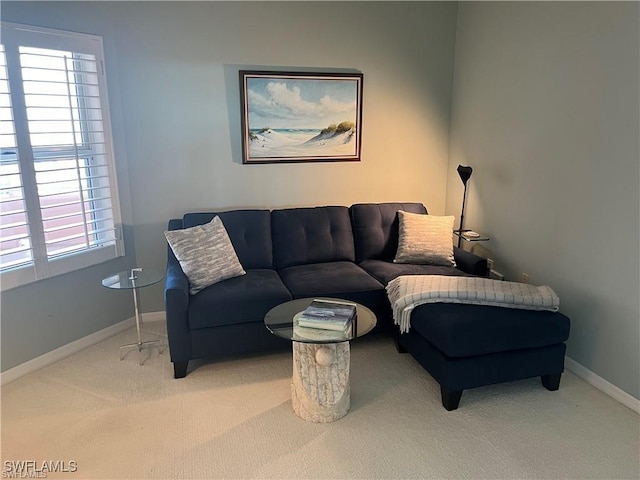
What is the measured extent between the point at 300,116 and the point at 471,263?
177 centimetres

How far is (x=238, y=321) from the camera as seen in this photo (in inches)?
119

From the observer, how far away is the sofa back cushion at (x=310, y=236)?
373 centimetres

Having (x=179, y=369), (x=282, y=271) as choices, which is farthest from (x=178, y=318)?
(x=282, y=271)

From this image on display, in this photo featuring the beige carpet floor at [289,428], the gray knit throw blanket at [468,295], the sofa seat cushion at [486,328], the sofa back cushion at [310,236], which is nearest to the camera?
the beige carpet floor at [289,428]

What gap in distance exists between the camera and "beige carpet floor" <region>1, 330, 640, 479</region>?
221cm

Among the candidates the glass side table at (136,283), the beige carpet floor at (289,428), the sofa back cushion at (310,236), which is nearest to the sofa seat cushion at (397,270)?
the sofa back cushion at (310,236)

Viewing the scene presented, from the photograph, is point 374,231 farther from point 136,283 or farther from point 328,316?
point 136,283

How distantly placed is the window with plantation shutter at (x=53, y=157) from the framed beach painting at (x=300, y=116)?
3.48 feet

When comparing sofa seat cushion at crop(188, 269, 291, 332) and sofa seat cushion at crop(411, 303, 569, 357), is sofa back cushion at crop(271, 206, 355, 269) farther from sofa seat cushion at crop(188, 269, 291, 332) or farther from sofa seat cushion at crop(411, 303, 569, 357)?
sofa seat cushion at crop(411, 303, 569, 357)

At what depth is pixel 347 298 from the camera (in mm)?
3223

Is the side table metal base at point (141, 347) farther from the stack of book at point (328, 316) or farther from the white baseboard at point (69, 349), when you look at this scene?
the stack of book at point (328, 316)

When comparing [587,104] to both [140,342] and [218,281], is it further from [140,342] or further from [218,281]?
[140,342]

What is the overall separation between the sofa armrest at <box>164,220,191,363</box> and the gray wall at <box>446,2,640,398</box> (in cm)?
237

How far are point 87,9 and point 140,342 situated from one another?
7.48 ft
